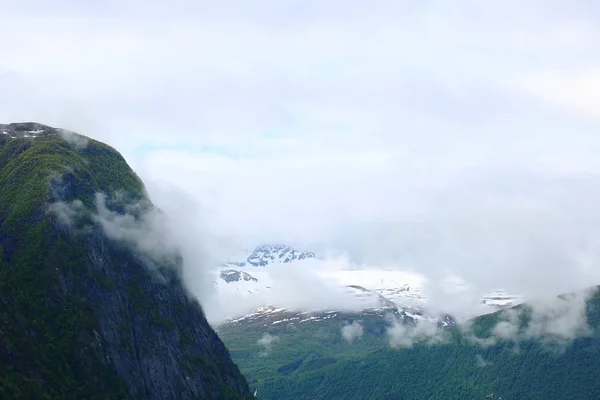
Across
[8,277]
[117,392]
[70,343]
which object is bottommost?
[117,392]

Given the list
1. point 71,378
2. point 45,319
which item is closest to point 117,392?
point 71,378

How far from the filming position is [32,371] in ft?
583

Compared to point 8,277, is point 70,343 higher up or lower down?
lower down

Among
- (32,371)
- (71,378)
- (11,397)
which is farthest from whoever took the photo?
(71,378)

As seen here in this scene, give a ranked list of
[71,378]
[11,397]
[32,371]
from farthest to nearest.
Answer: [71,378] < [32,371] < [11,397]

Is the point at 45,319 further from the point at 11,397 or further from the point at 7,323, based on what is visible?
the point at 11,397

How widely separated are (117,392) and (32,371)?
1082 inches

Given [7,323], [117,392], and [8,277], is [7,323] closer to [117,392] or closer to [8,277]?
[8,277]

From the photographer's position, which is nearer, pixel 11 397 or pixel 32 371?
pixel 11 397

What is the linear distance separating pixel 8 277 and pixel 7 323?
69.3 ft

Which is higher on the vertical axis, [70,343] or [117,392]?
[70,343]

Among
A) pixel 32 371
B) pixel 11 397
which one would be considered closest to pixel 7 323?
pixel 32 371

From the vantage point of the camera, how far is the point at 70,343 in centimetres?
19762

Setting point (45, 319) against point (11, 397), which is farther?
point (45, 319)
